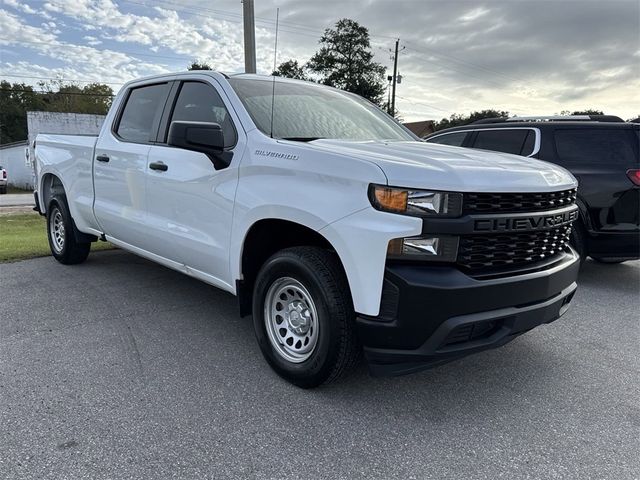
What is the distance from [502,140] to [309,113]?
382cm

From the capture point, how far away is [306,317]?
303 centimetres

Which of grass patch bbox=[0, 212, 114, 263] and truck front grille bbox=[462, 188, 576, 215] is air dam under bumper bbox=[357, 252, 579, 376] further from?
grass patch bbox=[0, 212, 114, 263]

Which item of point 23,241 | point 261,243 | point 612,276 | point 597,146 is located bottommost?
point 23,241

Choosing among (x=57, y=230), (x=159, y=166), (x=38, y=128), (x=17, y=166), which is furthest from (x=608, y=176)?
(x=17, y=166)

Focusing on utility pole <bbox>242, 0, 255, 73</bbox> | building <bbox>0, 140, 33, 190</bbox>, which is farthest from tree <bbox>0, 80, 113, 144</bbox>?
utility pole <bbox>242, 0, 255, 73</bbox>

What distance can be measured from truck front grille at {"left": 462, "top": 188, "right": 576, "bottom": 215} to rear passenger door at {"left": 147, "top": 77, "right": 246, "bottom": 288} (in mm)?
1565

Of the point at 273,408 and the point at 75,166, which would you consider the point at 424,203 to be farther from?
the point at 75,166

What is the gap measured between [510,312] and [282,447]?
54.8 inches

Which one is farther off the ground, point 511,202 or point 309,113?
point 309,113

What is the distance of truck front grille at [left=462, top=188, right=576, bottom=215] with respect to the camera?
8.20ft

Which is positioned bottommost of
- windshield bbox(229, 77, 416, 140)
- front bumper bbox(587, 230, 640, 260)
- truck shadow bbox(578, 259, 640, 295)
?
truck shadow bbox(578, 259, 640, 295)

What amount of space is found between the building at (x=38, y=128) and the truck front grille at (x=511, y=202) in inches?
1383

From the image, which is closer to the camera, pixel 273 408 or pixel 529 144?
pixel 273 408

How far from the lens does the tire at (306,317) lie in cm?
275
